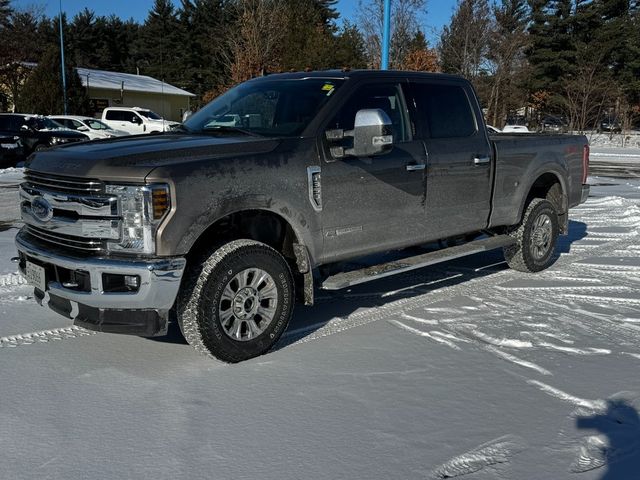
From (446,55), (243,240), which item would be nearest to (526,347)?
(243,240)

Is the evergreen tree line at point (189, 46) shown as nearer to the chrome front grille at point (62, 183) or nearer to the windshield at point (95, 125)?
the chrome front grille at point (62, 183)

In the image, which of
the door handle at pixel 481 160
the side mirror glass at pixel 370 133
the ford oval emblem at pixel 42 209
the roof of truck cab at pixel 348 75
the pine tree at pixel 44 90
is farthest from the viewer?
the pine tree at pixel 44 90

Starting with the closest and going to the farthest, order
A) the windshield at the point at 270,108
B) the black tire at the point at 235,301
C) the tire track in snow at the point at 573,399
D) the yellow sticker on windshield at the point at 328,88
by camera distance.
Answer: the tire track in snow at the point at 573,399 < the black tire at the point at 235,301 < the windshield at the point at 270,108 < the yellow sticker on windshield at the point at 328,88

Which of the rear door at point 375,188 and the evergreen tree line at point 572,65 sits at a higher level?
the evergreen tree line at point 572,65

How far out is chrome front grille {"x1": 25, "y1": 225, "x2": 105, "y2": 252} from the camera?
387 cm

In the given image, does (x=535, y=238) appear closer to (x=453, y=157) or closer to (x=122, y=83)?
(x=453, y=157)

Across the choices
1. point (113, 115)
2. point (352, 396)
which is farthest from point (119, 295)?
point (113, 115)

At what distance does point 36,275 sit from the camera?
4.21m

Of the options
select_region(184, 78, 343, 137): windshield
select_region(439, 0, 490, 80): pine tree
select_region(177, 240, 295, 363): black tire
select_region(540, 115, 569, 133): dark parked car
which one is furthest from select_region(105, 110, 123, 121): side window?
select_region(540, 115, 569, 133): dark parked car

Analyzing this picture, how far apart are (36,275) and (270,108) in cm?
212

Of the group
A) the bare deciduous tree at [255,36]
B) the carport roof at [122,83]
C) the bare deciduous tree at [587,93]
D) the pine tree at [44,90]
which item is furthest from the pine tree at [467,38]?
the carport roof at [122,83]

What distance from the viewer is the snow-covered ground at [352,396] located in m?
3.03

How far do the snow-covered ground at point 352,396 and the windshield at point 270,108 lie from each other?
1612 mm

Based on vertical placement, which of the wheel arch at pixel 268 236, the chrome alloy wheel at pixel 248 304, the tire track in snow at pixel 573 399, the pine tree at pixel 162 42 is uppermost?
the pine tree at pixel 162 42
